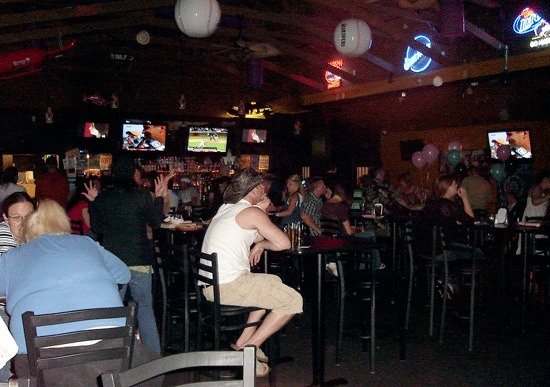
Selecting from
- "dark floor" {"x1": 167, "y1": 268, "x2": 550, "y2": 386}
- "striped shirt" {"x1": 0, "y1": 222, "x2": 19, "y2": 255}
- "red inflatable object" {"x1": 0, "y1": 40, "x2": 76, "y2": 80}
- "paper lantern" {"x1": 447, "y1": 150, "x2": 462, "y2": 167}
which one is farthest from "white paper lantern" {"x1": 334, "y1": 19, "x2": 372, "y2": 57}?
"red inflatable object" {"x1": 0, "y1": 40, "x2": 76, "y2": 80}

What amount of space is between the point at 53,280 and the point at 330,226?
181 inches

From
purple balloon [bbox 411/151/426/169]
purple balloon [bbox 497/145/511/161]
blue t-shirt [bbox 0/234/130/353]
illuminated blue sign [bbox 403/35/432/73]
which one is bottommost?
blue t-shirt [bbox 0/234/130/353]

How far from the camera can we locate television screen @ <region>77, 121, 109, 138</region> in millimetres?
11984

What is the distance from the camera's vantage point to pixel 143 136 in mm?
12617

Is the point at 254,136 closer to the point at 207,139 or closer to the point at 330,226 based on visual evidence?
the point at 207,139

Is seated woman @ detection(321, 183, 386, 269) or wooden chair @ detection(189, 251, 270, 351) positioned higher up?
seated woman @ detection(321, 183, 386, 269)

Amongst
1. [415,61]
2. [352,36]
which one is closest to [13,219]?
[352,36]

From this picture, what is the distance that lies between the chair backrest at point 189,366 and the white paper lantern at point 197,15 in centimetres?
484

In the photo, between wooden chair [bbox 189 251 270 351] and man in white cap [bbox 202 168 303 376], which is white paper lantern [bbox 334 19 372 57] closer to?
man in white cap [bbox 202 168 303 376]

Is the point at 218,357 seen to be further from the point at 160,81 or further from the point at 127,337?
the point at 160,81

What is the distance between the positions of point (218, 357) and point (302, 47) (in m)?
11.6

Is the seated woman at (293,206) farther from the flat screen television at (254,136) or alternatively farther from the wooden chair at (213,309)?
the flat screen television at (254,136)

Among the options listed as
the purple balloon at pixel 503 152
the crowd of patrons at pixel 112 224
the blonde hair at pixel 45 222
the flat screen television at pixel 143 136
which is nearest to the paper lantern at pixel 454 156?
the crowd of patrons at pixel 112 224

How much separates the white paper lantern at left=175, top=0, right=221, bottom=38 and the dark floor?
121 inches
